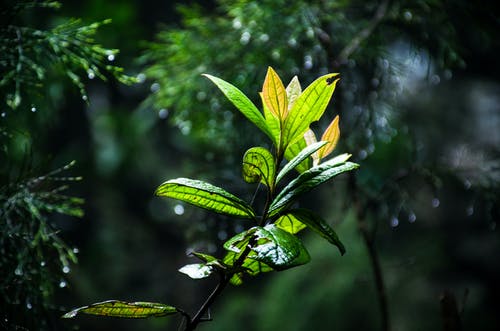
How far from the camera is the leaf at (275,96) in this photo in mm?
630

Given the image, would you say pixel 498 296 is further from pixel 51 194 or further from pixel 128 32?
pixel 51 194

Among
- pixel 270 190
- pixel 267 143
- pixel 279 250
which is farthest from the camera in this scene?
pixel 267 143

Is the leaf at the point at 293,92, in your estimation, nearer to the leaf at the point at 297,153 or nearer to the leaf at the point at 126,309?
the leaf at the point at 297,153

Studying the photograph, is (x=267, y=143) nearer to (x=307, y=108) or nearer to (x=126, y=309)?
(x=307, y=108)

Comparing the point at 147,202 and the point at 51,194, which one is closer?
the point at 51,194

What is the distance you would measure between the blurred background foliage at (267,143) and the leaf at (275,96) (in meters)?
0.39

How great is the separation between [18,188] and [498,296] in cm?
311

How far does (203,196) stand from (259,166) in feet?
0.28

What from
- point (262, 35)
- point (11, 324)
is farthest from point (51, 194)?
point (262, 35)

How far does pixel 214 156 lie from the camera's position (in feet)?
5.65

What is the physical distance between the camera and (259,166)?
0.64 meters

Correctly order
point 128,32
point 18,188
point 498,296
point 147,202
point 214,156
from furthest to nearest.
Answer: point 147,202 < point 498,296 < point 128,32 < point 214,156 < point 18,188

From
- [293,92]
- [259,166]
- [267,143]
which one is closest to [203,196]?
[259,166]

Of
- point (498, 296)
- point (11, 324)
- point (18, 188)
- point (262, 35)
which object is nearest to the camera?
point (11, 324)
